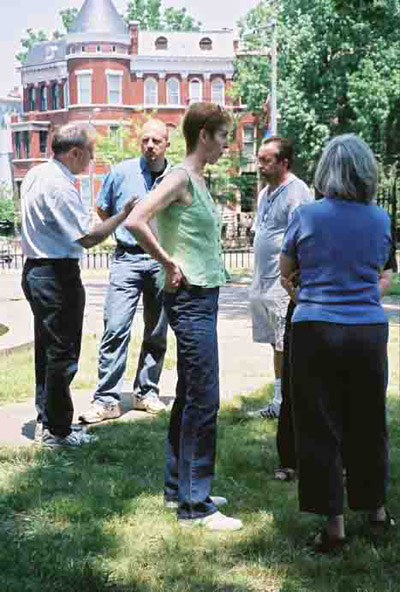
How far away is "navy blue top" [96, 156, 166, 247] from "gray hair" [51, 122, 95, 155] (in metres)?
1.08

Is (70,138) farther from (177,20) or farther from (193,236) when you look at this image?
(177,20)

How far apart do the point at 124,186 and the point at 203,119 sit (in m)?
2.46

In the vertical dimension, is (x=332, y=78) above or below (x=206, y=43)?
below

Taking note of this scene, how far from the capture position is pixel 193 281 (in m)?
4.34

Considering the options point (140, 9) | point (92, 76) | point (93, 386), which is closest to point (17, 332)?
point (93, 386)

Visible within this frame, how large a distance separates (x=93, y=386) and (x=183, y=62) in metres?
52.0

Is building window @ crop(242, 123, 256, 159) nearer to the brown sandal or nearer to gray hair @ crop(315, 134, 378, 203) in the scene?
the brown sandal

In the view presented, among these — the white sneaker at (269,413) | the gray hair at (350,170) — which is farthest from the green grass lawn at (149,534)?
the gray hair at (350,170)

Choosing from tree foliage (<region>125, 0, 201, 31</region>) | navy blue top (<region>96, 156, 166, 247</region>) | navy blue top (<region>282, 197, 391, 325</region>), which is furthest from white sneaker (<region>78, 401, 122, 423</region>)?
tree foliage (<region>125, 0, 201, 31</region>)

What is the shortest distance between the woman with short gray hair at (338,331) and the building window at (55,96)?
57.1 meters

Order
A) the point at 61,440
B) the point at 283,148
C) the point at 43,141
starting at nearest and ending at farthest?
the point at 61,440 < the point at 283,148 < the point at 43,141

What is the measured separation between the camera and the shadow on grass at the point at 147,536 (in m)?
3.77

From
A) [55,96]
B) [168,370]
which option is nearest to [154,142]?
[168,370]

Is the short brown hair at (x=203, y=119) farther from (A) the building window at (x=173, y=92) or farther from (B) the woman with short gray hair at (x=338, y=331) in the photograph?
(A) the building window at (x=173, y=92)
